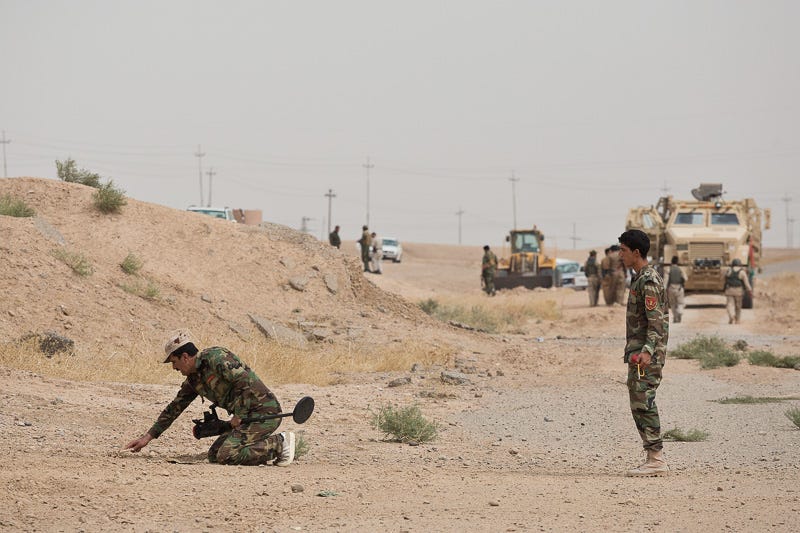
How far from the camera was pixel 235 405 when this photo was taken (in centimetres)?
908

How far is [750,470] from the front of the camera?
9.56 m

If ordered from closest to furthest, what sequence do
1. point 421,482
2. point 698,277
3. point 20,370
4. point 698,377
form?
point 421,482 < point 20,370 < point 698,377 < point 698,277

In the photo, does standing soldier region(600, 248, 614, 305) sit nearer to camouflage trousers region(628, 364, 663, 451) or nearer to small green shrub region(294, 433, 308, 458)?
small green shrub region(294, 433, 308, 458)

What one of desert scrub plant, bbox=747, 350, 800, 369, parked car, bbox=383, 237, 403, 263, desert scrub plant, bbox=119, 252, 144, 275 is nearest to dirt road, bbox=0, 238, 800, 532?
desert scrub plant, bbox=747, 350, 800, 369

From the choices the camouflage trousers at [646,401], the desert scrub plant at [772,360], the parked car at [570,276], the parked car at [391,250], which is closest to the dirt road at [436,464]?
the camouflage trousers at [646,401]

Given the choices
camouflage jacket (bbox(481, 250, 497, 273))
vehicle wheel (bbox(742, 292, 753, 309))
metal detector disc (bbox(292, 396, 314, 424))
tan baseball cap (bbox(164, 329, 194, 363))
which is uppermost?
tan baseball cap (bbox(164, 329, 194, 363))

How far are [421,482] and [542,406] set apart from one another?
626 centimetres

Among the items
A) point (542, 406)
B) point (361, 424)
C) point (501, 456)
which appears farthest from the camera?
point (542, 406)

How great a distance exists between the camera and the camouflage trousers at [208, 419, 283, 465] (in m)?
9.05

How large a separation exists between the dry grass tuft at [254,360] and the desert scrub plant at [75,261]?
237cm

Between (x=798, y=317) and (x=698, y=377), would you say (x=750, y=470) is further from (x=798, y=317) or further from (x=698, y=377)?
(x=798, y=317)

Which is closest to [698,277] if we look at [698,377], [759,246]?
[759,246]

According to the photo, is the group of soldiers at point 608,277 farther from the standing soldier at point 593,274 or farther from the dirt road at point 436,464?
the dirt road at point 436,464

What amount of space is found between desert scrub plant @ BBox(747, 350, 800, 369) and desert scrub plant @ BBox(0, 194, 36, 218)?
40.9 ft
